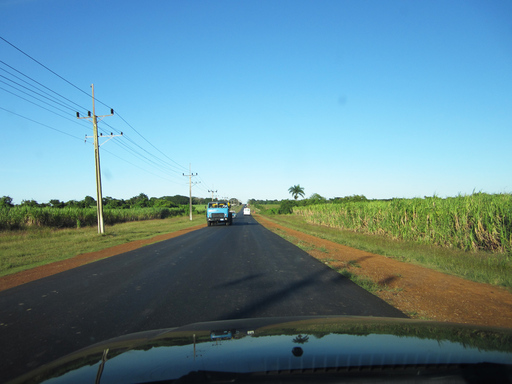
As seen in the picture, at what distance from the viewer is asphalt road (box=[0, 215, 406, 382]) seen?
17.0 ft

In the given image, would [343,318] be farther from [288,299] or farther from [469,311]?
[469,311]

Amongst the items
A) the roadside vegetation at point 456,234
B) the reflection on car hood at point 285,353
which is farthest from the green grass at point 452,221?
the reflection on car hood at point 285,353

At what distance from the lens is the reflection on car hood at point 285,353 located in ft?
8.21

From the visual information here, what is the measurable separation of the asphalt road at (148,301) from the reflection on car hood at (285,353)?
1.72 meters

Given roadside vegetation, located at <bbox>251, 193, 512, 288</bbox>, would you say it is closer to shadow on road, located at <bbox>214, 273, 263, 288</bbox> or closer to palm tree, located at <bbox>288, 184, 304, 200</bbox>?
shadow on road, located at <bbox>214, 273, 263, 288</bbox>

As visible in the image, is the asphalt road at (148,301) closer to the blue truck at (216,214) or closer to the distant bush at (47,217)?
the distant bush at (47,217)

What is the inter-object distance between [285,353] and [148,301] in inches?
200

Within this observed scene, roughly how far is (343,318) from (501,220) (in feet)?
44.1

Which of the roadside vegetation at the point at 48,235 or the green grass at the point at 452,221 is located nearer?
the green grass at the point at 452,221

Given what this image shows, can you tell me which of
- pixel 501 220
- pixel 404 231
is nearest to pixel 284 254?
pixel 501 220

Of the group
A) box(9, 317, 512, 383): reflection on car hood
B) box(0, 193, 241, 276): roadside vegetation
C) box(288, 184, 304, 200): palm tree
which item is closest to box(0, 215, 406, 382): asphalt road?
box(9, 317, 512, 383): reflection on car hood

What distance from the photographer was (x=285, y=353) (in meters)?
2.82

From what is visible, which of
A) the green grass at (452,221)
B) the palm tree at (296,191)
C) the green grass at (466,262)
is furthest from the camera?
the palm tree at (296,191)

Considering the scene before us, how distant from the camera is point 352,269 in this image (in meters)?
11.5
